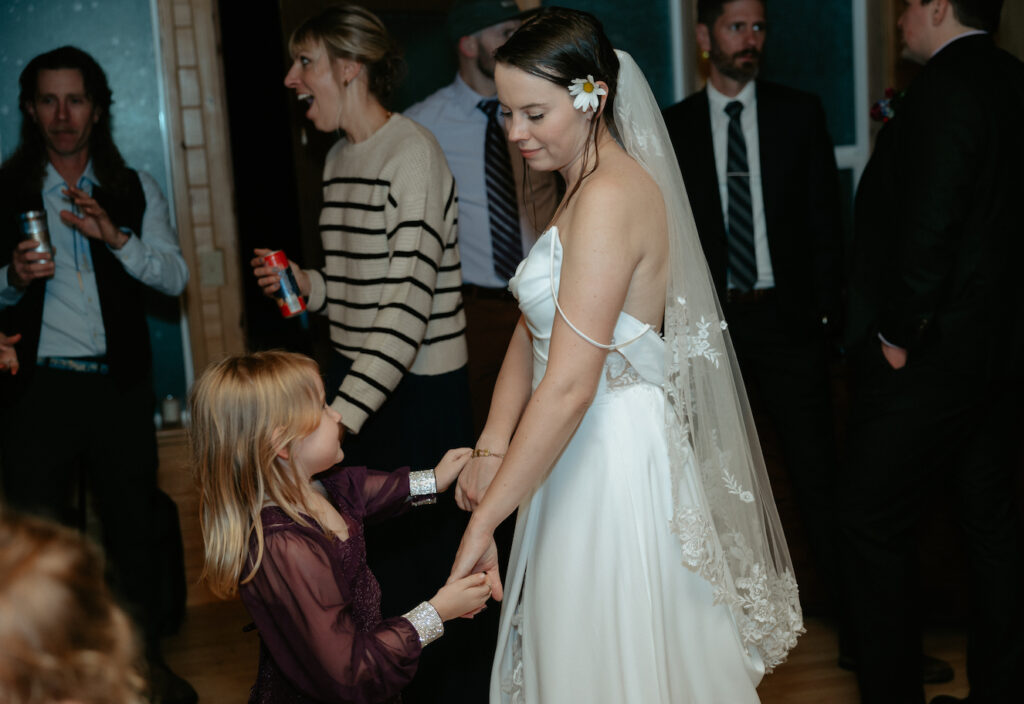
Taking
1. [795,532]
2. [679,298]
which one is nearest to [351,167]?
[679,298]

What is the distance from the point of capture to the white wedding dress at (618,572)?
1.74 metres

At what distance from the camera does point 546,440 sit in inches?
66.7

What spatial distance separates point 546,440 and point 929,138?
1.35 metres

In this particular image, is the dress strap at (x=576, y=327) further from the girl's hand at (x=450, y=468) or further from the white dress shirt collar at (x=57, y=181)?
the white dress shirt collar at (x=57, y=181)

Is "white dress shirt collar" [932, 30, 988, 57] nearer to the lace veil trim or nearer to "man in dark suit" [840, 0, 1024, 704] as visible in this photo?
"man in dark suit" [840, 0, 1024, 704]

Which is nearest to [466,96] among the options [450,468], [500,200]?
[500,200]

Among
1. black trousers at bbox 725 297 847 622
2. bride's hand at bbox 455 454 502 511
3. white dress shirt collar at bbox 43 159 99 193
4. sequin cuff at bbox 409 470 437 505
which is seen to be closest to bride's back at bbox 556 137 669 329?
bride's hand at bbox 455 454 502 511

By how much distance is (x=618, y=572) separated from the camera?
1.75 meters

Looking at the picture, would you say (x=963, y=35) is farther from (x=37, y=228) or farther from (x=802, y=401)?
(x=37, y=228)

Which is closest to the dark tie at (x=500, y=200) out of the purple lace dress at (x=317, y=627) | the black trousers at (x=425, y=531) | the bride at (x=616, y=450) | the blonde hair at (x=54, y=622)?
the black trousers at (x=425, y=531)

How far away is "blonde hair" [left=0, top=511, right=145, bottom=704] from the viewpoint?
901mm

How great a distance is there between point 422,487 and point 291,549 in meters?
0.40

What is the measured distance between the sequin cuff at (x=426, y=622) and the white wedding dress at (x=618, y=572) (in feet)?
0.81

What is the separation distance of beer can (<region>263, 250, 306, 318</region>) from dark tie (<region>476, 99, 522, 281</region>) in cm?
108
